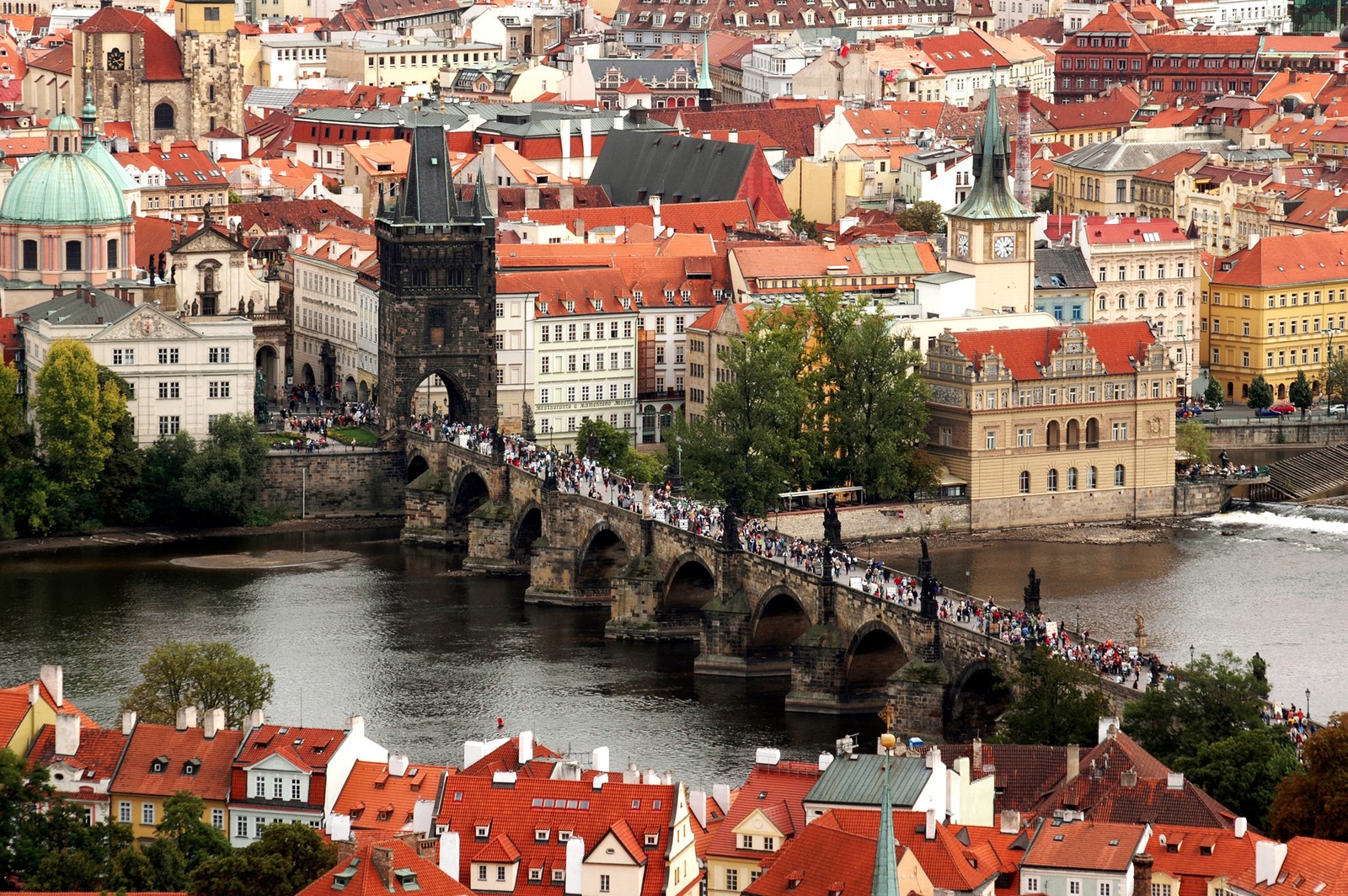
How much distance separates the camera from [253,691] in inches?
4021

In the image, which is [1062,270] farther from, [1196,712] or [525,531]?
[1196,712]

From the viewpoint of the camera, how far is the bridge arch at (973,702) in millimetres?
109125

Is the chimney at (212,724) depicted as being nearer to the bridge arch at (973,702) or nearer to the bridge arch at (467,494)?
the bridge arch at (973,702)

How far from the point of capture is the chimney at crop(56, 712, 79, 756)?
9300 centimetres

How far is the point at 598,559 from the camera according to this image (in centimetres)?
13388

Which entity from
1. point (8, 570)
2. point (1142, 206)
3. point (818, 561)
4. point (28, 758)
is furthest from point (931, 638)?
point (1142, 206)

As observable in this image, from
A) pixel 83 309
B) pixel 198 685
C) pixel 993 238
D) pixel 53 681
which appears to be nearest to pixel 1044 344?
pixel 993 238

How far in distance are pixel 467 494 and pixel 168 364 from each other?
11.4 m

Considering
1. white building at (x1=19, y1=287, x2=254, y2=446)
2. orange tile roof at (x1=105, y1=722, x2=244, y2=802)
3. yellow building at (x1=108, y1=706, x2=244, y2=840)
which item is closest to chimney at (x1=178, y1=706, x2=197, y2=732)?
yellow building at (x1=108, y1=706, x2=244, y2=840)

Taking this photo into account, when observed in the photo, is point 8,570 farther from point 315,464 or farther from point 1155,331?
point 1155,331

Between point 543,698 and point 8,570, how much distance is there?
2741 centimetres

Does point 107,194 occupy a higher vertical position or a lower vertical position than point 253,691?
higher

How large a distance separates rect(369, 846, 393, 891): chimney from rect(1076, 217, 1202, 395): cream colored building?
294 feet

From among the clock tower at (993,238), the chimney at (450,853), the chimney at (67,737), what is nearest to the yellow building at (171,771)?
the chimney at (67,737)
